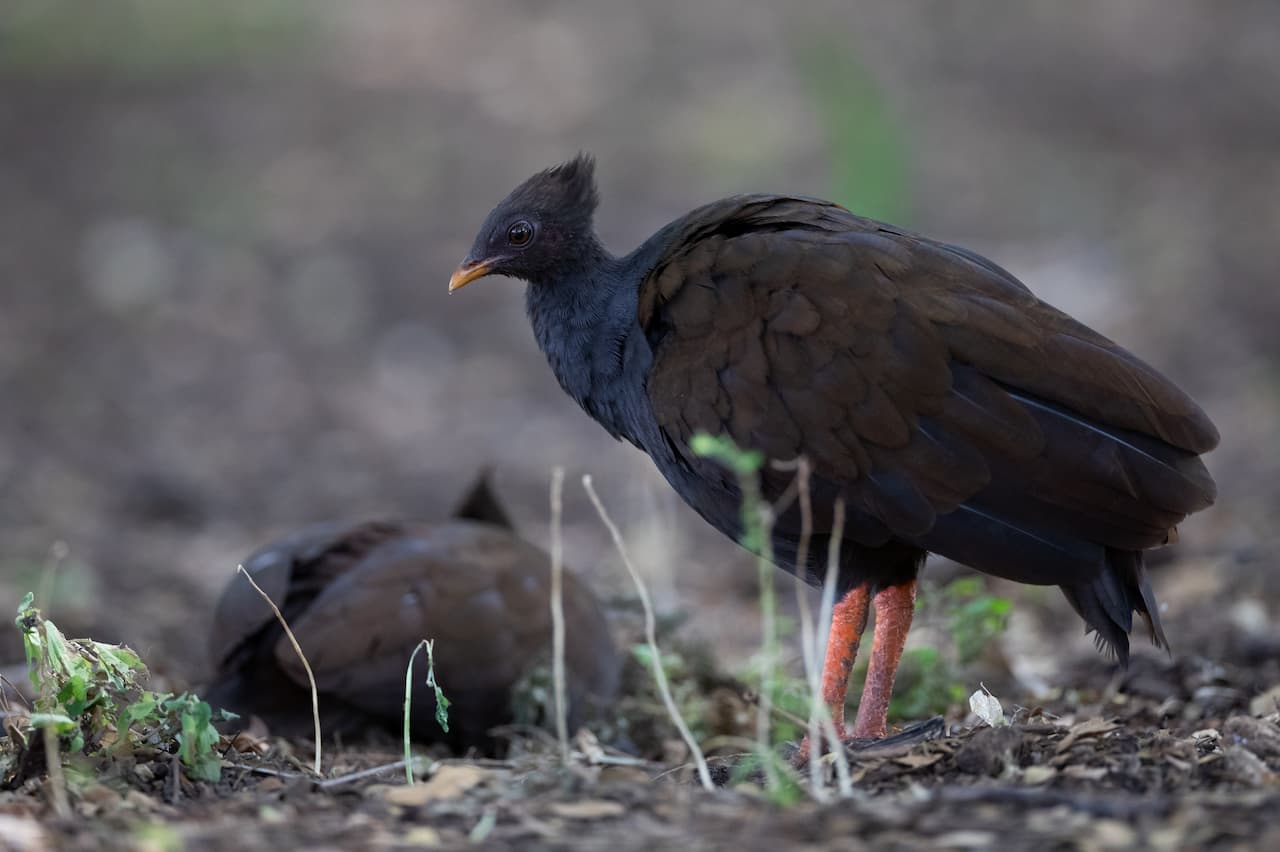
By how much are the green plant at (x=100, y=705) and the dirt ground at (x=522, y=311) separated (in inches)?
4.0

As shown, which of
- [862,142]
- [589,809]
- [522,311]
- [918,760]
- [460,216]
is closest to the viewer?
[589,809]

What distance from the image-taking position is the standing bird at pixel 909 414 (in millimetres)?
4207

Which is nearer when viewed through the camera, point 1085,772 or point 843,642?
point 1085,772

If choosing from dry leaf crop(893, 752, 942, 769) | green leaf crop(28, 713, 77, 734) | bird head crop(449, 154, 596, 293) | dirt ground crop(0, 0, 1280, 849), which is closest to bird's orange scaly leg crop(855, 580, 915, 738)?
dirt ground crop(0, 0, 1280, 849)

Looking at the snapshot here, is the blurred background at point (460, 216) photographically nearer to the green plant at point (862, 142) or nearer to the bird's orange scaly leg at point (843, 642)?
the green plant at point (862, 142)

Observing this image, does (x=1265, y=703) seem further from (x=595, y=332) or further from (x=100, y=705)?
(x=100, y=705)

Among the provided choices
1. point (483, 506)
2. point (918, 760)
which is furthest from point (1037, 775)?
point (483, 506)

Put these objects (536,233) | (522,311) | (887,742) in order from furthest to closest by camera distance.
→ (522,311) < (536,233) < (887,742)

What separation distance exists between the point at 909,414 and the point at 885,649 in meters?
0.89

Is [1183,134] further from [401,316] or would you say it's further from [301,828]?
[301,828]

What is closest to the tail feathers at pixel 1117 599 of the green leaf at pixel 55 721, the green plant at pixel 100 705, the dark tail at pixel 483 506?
the green plant at pixel 100 705

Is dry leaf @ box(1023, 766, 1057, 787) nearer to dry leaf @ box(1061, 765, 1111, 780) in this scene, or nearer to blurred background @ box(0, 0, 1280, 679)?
dry leaf @ box(1061, 765, 1111, 780)

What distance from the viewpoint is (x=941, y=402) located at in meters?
4.23

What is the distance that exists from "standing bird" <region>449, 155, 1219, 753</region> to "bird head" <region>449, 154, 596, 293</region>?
2.23 ft
